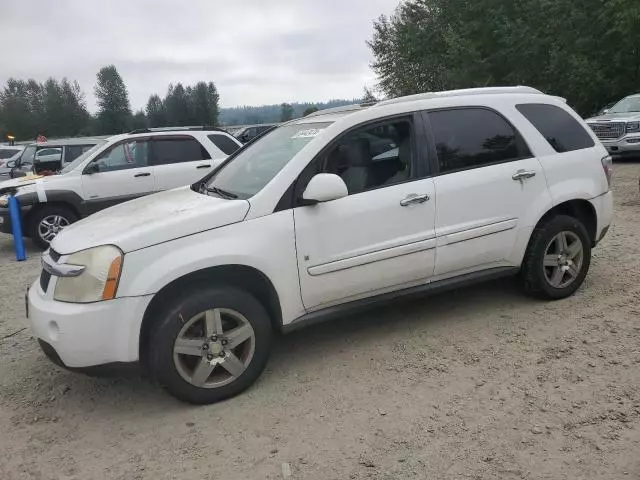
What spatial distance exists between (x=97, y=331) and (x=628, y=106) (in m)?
15.6

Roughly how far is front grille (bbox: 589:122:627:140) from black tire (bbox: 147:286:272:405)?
43.0ft

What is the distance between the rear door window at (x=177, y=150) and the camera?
913 cm

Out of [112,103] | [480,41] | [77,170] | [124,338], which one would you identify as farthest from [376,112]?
[112,103]

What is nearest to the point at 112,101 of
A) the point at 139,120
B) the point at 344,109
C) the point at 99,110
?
the point at 99,110

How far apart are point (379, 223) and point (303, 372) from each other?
114cm

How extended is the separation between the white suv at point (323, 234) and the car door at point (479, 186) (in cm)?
1

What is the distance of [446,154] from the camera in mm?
4156

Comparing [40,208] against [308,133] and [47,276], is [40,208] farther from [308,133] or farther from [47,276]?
[308,133]

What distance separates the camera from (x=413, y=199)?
3.90 meters

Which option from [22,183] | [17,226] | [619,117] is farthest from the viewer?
[619,117]

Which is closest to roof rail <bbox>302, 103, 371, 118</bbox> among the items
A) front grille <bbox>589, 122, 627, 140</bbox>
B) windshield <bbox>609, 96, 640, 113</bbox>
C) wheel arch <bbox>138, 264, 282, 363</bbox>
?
wheel arch <bbox>138, 264, 282, 363</bbox>

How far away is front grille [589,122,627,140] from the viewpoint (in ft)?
44.8

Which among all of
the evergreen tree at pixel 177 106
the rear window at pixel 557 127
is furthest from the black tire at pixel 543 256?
the evergreen tree at pixel 177 106

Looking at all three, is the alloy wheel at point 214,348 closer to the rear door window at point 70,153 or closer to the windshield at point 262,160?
the windshield at point 262,160
